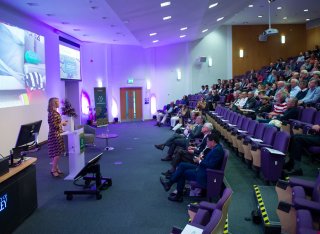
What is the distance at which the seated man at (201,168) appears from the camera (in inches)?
169

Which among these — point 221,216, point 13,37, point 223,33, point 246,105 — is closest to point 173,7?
point 246,105

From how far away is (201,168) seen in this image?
446 centimetres

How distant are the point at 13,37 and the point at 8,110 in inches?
72.9

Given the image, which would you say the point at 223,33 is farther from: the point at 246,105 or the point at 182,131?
the point at 182,131

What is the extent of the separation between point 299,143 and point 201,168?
1.68m

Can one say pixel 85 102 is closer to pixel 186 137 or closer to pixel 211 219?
pixel 186 137

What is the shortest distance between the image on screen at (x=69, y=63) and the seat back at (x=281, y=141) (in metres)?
8.55

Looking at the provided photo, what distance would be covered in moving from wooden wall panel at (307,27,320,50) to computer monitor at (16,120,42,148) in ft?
60.7

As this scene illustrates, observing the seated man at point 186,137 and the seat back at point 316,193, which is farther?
the seated man at point 186,137

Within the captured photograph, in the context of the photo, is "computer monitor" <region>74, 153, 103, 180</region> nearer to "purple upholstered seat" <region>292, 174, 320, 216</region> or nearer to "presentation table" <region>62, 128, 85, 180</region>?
"presentation table" <region>62, 128, 85, 180</region>

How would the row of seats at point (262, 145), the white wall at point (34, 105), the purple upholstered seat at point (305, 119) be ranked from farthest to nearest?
the white wall at point (34, 105)
the purple upholstered seat at point (305, 119)
the row of seats at point (262, 145)

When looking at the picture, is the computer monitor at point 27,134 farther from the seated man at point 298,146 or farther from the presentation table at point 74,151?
the seated man at point 298,146

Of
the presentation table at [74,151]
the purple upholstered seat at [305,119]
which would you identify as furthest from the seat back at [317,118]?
the presentation table at [74,151]

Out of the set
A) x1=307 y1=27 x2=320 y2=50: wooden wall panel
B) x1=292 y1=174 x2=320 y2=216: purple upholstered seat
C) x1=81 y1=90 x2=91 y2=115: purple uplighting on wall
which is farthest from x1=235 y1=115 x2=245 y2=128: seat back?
x1=307 y1=27 x2=320 y2=50: wooden wall panel
